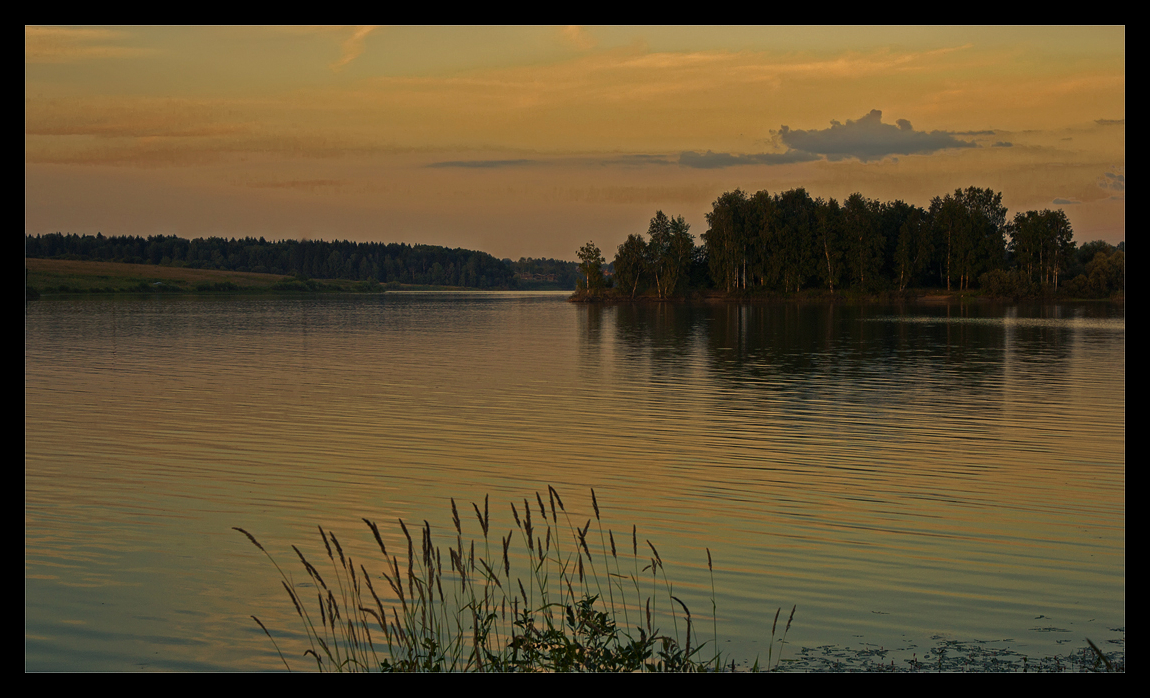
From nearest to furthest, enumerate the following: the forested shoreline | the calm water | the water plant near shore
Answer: the water plant near shore < the calm water < the forested shoreline

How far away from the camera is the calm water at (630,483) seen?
1070 cm

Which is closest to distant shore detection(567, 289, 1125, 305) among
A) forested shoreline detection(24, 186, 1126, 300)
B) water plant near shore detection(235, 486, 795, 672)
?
forested shoreline detection(24, 186, 1126, 300)

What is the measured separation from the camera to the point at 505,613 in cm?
1102

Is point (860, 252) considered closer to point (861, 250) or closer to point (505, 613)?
point (861, 250)

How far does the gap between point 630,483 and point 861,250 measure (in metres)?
120

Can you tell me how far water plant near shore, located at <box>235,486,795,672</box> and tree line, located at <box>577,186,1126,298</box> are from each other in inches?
4763

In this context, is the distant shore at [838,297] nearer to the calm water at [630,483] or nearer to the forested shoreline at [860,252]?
the forested shoreline at [860,252]

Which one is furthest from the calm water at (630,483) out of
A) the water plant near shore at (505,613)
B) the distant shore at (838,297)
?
the distant shore at (838,297)

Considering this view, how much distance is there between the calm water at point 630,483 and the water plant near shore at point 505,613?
21.8 inches

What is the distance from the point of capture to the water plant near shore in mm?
6836

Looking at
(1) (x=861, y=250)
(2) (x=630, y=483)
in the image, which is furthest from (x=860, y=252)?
(2) (x=630, y=483)

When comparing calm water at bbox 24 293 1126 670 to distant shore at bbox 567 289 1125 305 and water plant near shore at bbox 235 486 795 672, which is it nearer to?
water plant near shore at bbox 235 486 795 672

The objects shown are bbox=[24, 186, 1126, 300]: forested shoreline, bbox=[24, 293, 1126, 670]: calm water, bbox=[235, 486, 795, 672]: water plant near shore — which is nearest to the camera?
bbox=[235, 486, 795, 672]: water plant near shore
